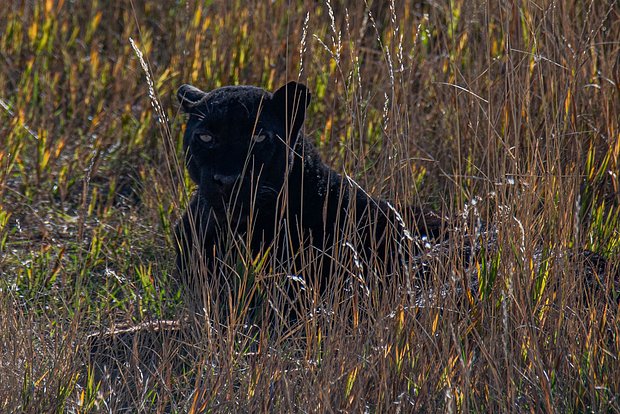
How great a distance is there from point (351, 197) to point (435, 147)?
178cm

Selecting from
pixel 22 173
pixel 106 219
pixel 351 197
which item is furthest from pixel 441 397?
pixel 22 173

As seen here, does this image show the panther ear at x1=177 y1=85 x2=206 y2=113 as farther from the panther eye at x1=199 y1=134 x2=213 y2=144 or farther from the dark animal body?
the panther eye at x1=199 y1=134 x2=213 y2=144

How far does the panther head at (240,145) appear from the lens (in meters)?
3.72

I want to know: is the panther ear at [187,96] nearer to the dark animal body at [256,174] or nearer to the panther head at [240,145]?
the dark animal body at [256,174]

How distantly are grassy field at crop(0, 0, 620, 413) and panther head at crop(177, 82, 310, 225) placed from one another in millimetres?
173

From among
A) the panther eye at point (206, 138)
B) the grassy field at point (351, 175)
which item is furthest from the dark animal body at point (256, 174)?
the grassy field at point (351, 175)

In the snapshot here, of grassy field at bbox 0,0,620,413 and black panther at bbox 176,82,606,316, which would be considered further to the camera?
black panther at bbox 176,82,606,316

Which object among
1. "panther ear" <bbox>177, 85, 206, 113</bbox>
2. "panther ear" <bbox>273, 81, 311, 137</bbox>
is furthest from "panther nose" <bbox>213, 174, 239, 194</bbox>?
"panther ear" <bbox>177, 85, 206, 113</bbox>

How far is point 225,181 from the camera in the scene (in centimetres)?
365

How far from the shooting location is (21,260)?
4371 millimetres

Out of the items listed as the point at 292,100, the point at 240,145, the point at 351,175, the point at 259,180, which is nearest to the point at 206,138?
the point at 240,145

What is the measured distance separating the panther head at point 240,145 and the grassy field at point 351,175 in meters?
0.17

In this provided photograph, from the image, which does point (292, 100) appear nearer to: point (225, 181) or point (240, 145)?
point (240, 145)

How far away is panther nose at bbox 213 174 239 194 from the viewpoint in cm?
365
